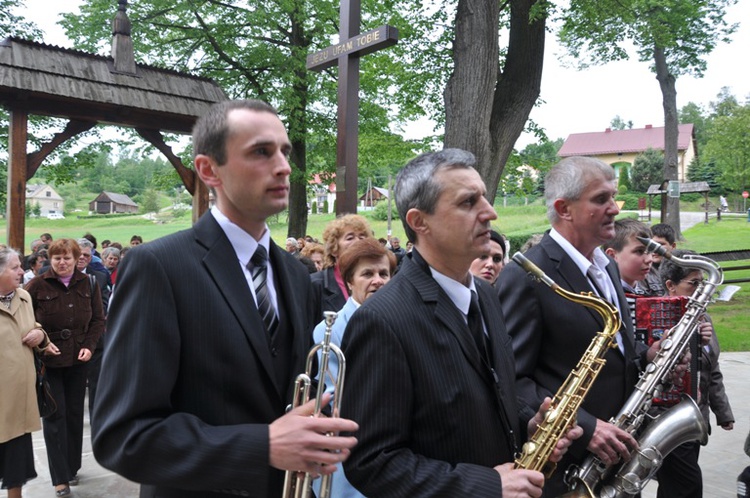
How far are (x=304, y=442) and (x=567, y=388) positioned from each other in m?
1.53

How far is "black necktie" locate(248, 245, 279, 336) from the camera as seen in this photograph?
6.64 feet

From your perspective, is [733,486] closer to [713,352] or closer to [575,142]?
[713,352]

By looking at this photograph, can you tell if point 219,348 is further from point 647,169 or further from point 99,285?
point 647,169

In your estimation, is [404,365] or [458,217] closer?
[404,365]

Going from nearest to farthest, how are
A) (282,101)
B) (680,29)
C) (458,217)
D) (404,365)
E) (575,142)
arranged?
(404,365), (458,217), (680,29), (282,101), (575,142)

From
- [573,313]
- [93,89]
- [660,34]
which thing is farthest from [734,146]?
[573,313]

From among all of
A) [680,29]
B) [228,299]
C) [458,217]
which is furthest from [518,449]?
[680,29]

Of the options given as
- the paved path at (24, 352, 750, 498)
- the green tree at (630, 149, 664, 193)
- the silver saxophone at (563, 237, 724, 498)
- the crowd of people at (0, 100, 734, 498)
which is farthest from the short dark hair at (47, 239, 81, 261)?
the green tree at (630, 149, 664, 193)

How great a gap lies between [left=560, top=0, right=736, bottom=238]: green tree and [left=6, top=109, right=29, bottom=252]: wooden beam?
11310mm

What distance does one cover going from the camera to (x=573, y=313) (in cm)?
301

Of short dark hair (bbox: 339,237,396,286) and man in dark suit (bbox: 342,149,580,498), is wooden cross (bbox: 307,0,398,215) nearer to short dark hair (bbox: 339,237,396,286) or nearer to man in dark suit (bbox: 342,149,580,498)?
short dark hair (bbox: 339,237,396,286)

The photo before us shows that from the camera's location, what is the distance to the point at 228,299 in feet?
6.18

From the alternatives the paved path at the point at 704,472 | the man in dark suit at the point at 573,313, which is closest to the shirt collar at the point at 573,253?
the man in dark suit at the point at 573,313

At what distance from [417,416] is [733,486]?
4.96 m
